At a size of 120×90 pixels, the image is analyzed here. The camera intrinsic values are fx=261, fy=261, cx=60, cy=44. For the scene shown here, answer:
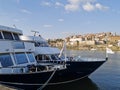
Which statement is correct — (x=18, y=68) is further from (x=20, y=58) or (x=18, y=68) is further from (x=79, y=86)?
(x=79, y=86)

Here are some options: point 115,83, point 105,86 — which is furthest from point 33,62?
point 115,83

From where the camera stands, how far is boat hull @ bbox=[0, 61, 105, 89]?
16.2 meters

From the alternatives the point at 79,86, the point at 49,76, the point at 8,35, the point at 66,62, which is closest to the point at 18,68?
the point at 49,76

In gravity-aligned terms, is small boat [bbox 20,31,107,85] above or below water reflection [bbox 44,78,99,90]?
above

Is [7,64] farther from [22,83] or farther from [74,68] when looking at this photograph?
[74,68]

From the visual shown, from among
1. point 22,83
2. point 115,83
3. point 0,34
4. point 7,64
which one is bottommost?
point 115,83

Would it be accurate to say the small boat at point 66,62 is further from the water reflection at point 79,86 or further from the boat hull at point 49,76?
the water reflection at point 79,86

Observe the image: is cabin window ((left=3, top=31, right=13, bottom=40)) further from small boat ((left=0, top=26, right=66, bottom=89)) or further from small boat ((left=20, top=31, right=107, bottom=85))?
small boat ((left=20, top=31, right=107, bottom=85))

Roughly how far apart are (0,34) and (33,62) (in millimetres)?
3615

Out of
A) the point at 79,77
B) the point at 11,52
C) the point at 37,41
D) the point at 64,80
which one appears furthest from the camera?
the point at 37,41

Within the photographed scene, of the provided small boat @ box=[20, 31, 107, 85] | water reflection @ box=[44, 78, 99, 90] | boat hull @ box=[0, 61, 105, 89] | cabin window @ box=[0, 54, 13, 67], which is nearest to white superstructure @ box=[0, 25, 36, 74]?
cabin window @ box=[0, 54, 13, 67]

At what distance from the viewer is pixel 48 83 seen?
1836 centimetres

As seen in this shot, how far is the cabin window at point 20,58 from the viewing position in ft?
60.1

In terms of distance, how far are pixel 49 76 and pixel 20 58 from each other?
268 cm
